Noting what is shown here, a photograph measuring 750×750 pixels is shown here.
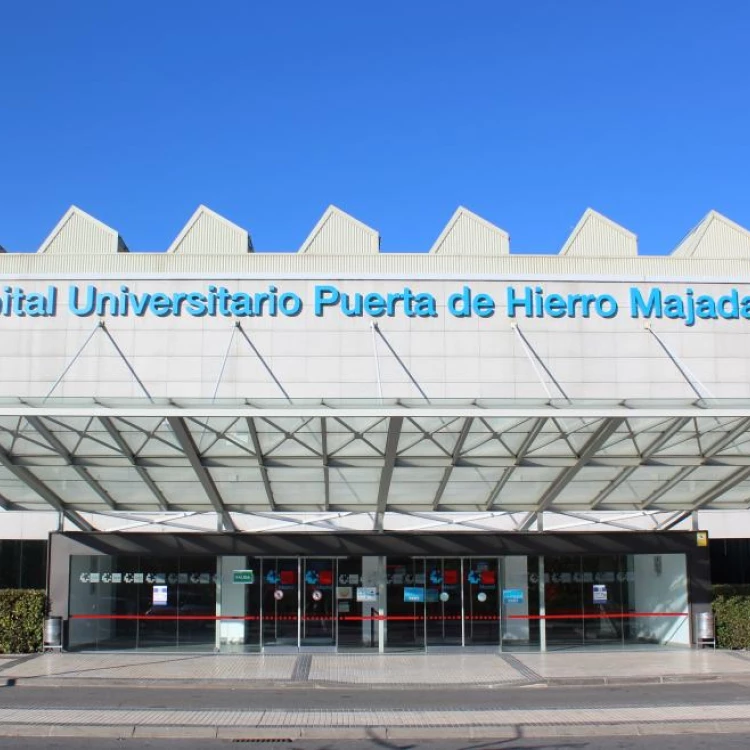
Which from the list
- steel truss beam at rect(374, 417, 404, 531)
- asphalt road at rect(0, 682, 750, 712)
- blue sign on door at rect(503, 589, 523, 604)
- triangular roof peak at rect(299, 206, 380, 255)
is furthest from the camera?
triangular roof peak at rect(299, 206, 380, 255)

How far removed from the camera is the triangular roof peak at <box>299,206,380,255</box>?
2664 centimetres

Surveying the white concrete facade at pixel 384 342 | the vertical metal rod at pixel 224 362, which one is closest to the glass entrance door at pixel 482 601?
the white concrete facade at pixel 384 342

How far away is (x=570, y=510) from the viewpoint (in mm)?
22219

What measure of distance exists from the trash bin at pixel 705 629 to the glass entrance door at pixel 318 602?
8.50 metres

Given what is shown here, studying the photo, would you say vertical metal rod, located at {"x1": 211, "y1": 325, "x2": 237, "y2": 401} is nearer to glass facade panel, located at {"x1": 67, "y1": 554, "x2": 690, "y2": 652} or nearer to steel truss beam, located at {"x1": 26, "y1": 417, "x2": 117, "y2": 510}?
steel truss beam, located at {"x1": 26, "y1": 417, "x2": 117, "y2": 510}

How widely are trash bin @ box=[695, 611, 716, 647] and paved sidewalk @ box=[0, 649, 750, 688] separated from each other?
1.23 ft

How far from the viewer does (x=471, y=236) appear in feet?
88.8

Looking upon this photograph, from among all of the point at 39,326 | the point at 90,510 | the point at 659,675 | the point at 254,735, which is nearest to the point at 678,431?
the point at 659,675

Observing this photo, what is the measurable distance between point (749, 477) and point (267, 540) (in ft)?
35.4

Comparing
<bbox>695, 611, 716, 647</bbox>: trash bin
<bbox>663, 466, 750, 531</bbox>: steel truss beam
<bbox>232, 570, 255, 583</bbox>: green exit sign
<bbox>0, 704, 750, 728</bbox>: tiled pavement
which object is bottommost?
<bbox>0, 704, 750, 728</bbox>: tiled pavement

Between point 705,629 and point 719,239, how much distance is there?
38.0 feet

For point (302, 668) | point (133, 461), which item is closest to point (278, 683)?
point (302, 668)

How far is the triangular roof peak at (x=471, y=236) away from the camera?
26969 millimetres

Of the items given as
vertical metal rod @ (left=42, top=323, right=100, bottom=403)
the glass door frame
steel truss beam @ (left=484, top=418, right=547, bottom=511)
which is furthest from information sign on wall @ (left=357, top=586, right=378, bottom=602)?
vertical metal rod @ (left=42, top=323, right=100, bottom=403)
